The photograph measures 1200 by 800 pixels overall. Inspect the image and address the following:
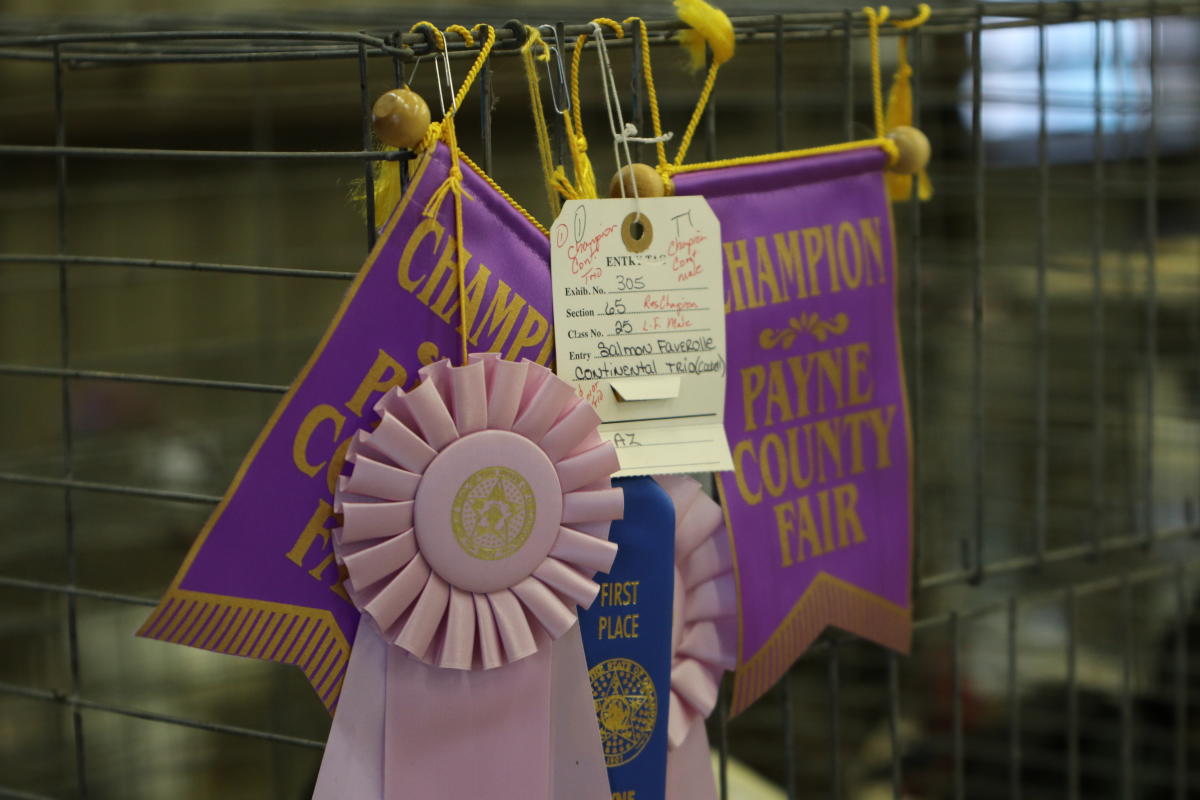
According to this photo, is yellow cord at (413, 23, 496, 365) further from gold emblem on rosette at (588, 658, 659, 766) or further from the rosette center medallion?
gold emblem on rosette at (588, 658, 659, 766)

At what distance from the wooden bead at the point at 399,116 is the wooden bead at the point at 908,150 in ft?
1.05

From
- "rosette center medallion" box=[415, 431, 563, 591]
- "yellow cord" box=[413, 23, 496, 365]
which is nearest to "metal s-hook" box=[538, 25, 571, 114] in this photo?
"yellow cord" box=[413, 23, 496, 365]

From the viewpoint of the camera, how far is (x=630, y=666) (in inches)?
24.5

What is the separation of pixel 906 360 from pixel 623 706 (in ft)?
4.20

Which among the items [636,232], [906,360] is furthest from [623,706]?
[906,360]

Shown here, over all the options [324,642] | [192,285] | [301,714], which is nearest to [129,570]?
[301,714]

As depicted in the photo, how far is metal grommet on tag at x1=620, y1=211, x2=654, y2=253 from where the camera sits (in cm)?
61

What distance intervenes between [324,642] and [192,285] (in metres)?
1.56

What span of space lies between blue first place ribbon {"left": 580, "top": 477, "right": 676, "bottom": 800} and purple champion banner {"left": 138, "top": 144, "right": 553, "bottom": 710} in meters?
0.13

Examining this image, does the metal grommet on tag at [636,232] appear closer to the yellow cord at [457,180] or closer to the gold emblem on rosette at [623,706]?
the yellow cord at [457,180]

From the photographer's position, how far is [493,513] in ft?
1.82

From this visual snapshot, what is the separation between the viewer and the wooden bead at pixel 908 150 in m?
0.74

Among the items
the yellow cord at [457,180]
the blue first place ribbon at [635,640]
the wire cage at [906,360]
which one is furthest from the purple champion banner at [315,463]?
the wire cage at [906,360]

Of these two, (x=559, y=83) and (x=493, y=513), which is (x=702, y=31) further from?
(x=493, y=513)
